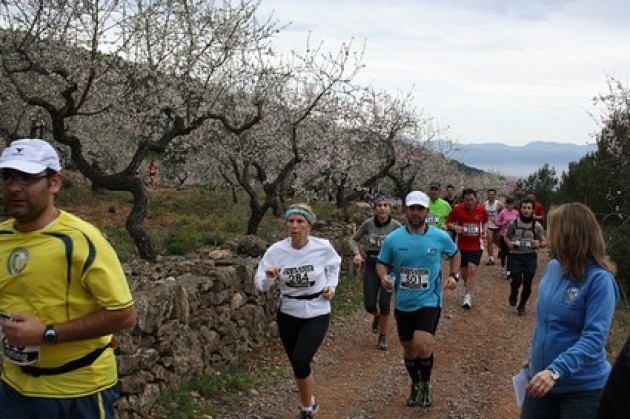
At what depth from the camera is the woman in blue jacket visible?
339 centimetres

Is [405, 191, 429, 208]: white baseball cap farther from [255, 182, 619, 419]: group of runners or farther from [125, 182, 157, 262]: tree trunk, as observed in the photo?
[125, 182, 157, 262]: tree trunk

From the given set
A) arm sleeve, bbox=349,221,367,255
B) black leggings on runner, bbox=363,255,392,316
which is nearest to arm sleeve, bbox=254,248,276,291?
arm sleeve, bbox=349,221,367,255

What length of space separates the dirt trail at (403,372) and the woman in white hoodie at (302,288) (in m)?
1.01

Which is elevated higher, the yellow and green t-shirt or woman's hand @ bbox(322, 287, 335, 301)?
the yellow and green t-shirt

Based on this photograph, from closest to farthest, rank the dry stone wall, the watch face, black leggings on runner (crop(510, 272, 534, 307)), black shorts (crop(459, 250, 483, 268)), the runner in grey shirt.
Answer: the watch face, the dry stone wall, the runner in grey shirt, black leggings on runner (crop(510, 272, 534, 307)), black shorts (crop(459, 250, 483, 268))

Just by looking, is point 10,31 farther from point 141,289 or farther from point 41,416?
point 41,416

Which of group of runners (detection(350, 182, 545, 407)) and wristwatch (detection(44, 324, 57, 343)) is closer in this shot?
wristwatch (detection(44, 324, 57, 343))

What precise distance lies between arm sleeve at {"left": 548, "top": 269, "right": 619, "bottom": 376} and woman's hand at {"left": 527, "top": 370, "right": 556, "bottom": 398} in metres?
0.06

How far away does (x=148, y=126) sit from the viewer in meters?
15.7

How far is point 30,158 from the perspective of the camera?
288cm

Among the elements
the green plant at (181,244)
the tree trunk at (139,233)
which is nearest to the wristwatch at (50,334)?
the tree trunk at (139,233)

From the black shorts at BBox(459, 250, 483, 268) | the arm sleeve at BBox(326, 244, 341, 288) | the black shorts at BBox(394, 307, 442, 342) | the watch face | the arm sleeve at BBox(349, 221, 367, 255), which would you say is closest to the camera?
the watch face

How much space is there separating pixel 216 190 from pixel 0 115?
717 inches

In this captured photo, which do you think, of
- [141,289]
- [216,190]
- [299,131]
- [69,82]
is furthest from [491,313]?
[216,190]
